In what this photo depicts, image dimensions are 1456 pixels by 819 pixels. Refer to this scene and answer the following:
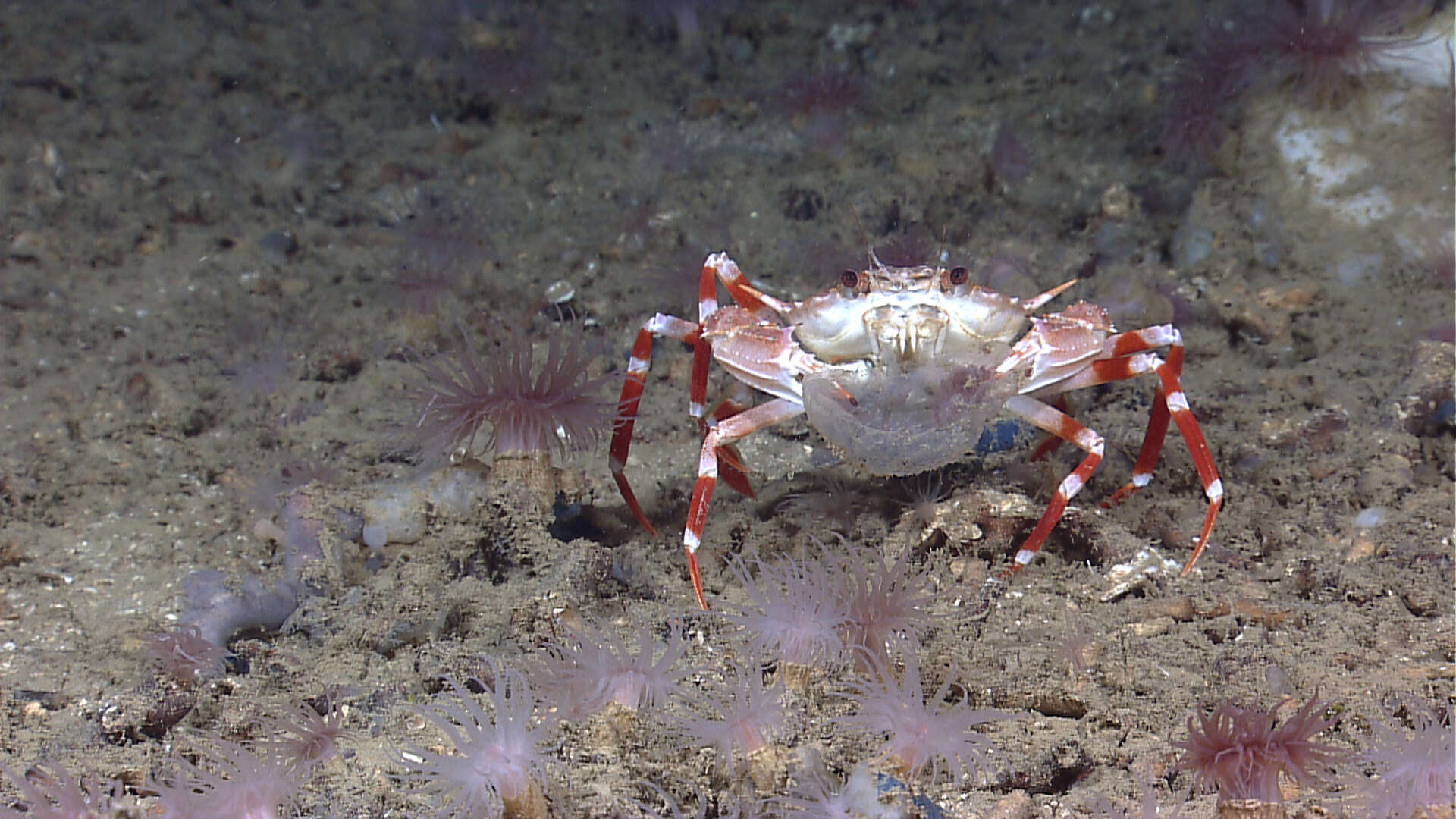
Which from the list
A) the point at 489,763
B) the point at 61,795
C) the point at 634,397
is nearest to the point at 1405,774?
the point at 489,763

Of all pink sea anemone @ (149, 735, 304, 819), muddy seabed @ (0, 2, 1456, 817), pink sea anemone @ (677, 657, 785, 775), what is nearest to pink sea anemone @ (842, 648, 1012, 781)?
muddy seabed @ (0, 2, 1456, 817)

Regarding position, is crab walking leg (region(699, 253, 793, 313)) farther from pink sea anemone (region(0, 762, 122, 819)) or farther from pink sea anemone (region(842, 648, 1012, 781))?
pink sea anemone (region(0, 762, 122, 819))

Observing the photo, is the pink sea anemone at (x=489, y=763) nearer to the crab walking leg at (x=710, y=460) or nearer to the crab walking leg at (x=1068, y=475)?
the crab walking leg at (x=710, y=460)

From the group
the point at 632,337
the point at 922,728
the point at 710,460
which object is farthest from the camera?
the point at 632,337

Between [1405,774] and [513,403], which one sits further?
[513,403]

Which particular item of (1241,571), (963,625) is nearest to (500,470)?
(963,625)

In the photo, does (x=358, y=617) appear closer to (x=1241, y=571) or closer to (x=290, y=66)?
(x=1241, y=571)

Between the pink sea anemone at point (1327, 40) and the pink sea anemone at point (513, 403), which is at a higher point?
the pink sea anemone at point (1327, 40)

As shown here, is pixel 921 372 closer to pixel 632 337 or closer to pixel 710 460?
pixel 710 460

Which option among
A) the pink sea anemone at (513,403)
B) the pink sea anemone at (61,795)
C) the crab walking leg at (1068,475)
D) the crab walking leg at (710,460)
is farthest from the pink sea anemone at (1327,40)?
the pink sea anemone at (61,795)
